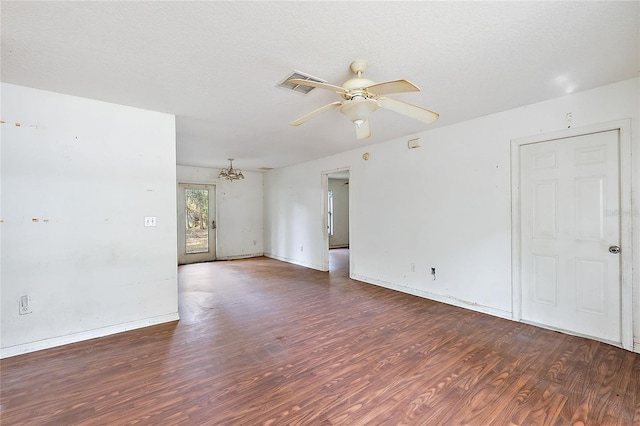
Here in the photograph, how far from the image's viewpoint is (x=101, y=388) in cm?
202

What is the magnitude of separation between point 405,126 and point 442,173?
2.74 feet

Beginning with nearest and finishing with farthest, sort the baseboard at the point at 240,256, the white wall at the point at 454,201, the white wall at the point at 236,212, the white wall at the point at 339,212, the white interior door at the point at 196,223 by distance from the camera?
the white wall at the point at 454,201
the white interior door at the point at 196,223
the white wall at the point at 236,212
the baseboard at the point at 240,256
the white wall at the point at 339,212

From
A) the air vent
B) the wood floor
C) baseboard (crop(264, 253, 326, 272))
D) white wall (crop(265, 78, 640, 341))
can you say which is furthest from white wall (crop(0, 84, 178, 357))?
baseboard (crop(264, 253, 326, 272))

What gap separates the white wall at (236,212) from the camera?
7.23m

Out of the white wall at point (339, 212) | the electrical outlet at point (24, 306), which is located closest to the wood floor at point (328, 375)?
the electrical outlet at point (24, 306)

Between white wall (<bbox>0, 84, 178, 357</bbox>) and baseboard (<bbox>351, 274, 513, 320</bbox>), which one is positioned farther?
baseboard (<bbox>351, 274, 513, 320</bbox>)

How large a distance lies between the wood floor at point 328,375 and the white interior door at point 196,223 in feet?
13.1

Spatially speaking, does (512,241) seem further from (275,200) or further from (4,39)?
(275,200)

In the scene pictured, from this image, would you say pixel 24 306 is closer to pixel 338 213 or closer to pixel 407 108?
pixel 407 108

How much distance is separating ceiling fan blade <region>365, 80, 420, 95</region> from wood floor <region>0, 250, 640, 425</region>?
2072 mm

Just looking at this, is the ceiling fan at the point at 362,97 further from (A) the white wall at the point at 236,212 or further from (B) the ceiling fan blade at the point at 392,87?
(A) the white wall at the point at 236,212

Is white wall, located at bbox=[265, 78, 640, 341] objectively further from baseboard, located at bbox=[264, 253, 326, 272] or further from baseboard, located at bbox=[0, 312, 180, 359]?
baseboard, located at bbox=[0, 312, 180, 359]

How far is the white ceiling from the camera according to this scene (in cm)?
164

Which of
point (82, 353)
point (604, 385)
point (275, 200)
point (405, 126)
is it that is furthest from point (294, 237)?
point (604, 385)
